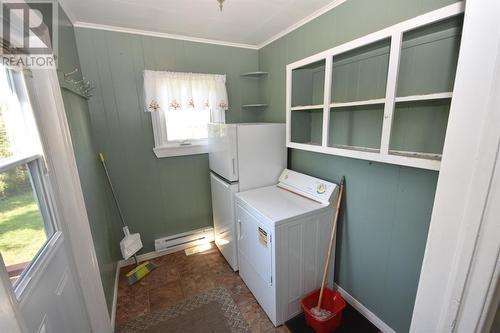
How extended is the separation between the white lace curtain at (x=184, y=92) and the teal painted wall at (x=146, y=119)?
97 millimetres

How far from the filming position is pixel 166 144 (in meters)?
2.43

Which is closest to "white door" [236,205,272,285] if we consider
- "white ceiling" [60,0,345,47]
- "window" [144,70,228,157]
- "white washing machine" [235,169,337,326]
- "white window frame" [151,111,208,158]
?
"white washing machine" [235,169,337,326]

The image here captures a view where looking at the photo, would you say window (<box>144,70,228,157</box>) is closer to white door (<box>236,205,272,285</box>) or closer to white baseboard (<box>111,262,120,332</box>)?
white door (<box>236,205,272,285</box>)

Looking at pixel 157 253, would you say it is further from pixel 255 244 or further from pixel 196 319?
pixel 255 244

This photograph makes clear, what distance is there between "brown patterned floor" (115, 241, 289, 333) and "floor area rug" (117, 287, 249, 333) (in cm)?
6

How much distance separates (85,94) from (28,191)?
48.1 inches

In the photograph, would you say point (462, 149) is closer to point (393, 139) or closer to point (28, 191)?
point (393, 139)

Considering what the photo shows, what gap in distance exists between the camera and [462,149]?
733 mm

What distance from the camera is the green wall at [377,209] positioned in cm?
133

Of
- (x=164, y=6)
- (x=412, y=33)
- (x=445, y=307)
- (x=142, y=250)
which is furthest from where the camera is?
(x=142, y=250)

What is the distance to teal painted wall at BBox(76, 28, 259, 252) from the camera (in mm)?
2064

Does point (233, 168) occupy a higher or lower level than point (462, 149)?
lower

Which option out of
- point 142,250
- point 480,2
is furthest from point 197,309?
point 480,2
